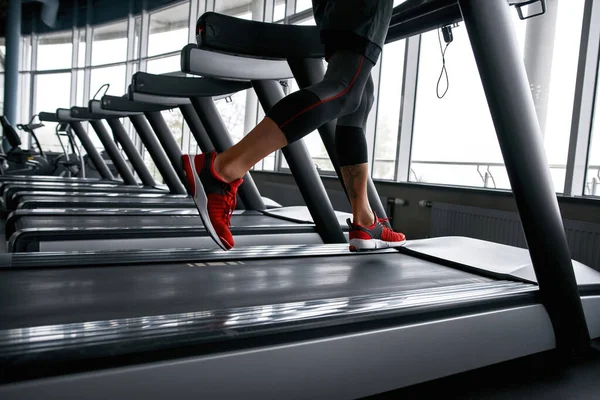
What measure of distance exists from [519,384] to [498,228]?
82.3 inches

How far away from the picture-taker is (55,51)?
34.3ft

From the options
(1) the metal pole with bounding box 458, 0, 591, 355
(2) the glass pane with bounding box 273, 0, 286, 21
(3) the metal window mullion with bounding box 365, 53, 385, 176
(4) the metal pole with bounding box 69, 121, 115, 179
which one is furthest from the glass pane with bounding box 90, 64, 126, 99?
(1) the metal pole with bounding box 458, 0, 591, 355

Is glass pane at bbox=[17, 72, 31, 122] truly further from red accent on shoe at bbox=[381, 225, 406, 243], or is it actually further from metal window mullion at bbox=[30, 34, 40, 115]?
red accent on shoe at bbox=[381, 225, 406, 243]

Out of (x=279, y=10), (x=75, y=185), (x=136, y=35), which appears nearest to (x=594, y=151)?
(x=279, y=10)

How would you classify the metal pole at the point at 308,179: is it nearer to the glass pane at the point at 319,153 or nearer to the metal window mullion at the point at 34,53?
the glass pane at the point at 319,153

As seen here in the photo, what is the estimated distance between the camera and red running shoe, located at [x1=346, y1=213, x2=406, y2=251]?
1.85 meters

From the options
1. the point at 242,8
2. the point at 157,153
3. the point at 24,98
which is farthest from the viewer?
the point at 24,98

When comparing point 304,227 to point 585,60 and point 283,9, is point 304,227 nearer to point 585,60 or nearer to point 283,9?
point 585,60

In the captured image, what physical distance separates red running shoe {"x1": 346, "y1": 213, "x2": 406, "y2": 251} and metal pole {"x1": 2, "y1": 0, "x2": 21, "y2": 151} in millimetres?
10390

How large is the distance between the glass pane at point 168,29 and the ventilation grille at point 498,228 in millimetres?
5640

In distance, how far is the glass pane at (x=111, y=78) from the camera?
9.02 meters

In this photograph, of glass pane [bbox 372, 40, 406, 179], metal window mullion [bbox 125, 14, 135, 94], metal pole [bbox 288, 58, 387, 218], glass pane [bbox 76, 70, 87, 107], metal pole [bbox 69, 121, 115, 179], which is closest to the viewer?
metal pole [bbox 288, 58, 387, 218]

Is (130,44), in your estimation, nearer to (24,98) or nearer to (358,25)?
(24,98)

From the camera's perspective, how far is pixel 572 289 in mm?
1377
